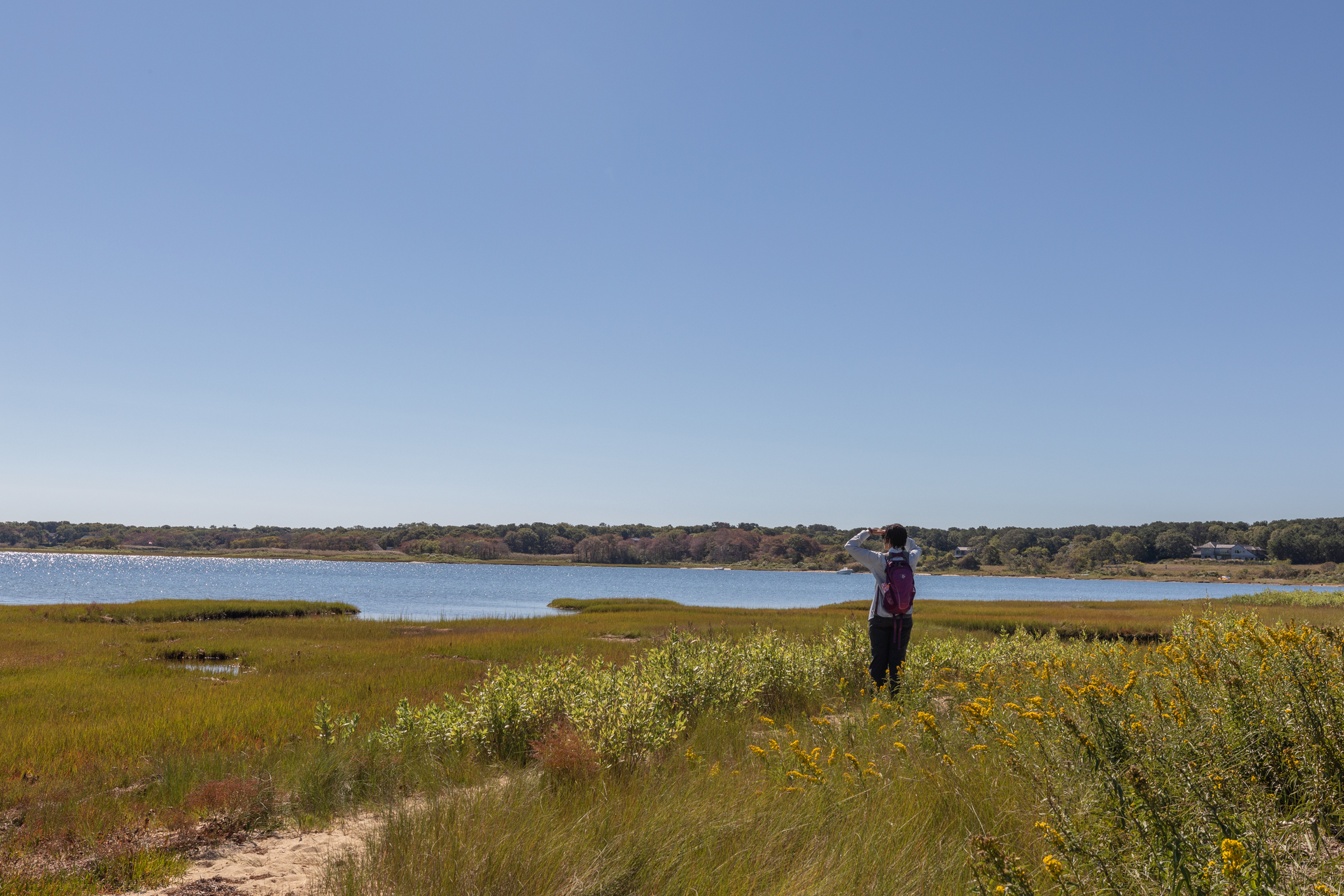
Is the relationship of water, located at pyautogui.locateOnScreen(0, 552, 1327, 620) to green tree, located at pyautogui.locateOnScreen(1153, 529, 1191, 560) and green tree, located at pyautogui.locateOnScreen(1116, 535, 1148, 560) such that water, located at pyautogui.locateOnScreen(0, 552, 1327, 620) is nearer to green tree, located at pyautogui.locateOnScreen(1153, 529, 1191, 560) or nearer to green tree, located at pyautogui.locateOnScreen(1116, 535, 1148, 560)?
green tree, located at pyautogui.locateOnScreen(1116, 535, 1148, 560)

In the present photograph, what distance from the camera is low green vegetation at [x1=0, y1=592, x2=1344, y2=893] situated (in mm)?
3916

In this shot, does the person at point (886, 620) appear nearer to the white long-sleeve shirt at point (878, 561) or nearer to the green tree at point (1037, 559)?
the white long-sleeve shirt at point (878, 561)

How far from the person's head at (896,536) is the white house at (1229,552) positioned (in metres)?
202

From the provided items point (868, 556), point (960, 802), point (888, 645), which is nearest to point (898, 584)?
point (868, 556)

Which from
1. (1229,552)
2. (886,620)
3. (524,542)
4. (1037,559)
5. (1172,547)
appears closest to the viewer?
(886,620)

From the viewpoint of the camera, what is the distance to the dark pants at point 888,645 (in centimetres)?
991

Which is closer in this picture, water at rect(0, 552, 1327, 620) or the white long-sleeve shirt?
the white long-sleeve shirt

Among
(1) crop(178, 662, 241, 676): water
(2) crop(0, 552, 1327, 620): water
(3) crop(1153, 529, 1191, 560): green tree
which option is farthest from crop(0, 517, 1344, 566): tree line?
(1) crop(178, 662, 241, 676): water

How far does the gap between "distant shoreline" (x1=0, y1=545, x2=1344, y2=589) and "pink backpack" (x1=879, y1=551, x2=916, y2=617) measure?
15146cm

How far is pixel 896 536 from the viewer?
989cm

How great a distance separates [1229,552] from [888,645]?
20758cm

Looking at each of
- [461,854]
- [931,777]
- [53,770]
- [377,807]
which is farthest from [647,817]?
[53,770]

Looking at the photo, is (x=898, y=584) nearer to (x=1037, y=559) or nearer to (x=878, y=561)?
(x=878, y=561)

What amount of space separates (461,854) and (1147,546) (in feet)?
678
